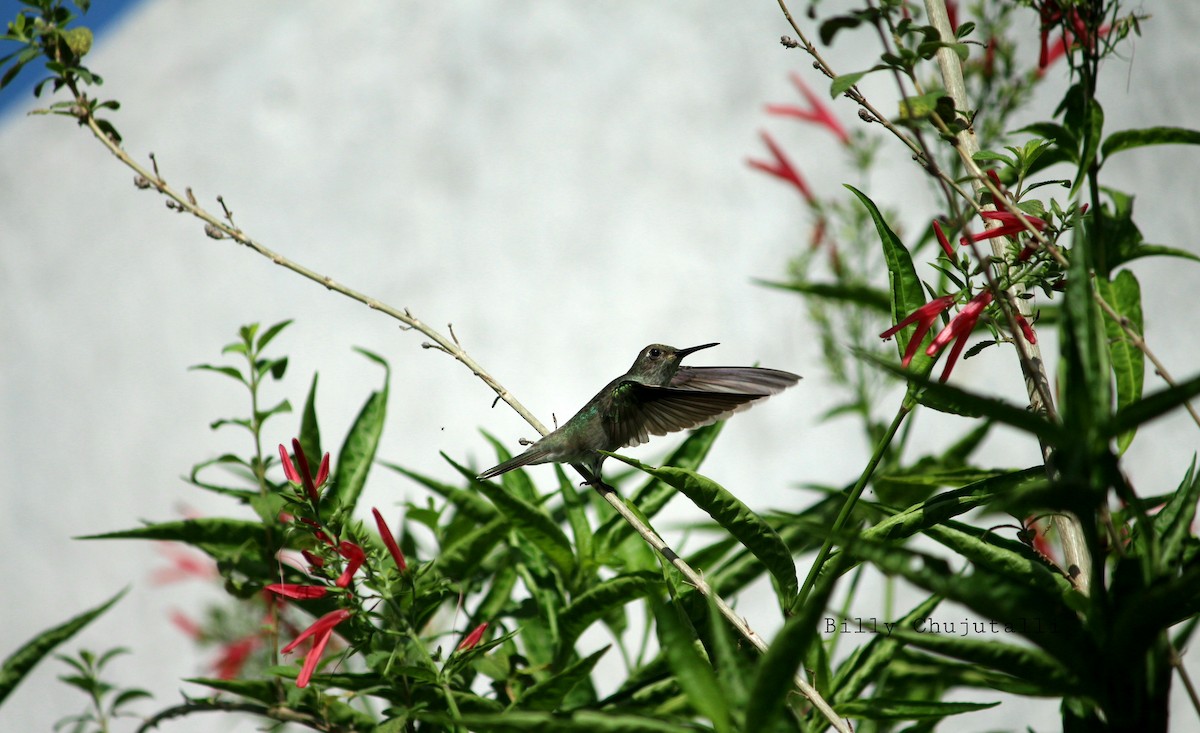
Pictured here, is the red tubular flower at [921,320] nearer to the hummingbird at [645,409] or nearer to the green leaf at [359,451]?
the hummingbird at [645,409]

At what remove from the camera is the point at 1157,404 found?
22.1 inches

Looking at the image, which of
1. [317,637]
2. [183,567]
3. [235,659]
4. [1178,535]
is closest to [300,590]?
[317,637]

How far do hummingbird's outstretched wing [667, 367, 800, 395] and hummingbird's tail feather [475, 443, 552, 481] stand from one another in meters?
0.23

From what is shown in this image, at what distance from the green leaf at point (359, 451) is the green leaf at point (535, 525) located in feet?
0.57

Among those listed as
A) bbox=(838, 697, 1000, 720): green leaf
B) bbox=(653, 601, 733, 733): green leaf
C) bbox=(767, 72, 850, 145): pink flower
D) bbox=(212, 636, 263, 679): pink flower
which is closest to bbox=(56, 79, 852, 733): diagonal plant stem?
bbox=(838, 697, 1000, 720): green leaf

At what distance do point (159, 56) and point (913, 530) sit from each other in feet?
14.3

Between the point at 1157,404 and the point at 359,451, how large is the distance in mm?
1119

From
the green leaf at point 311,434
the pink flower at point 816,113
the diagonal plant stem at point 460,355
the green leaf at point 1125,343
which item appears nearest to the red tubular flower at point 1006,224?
the green leaf at point 1125,343

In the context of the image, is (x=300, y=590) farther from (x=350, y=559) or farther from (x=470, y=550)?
(x=470, y=550)

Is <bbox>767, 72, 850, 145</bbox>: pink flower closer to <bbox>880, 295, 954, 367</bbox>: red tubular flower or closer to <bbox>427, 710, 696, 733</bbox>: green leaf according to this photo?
<bbox>880, 295, 954, 367</bbox>: red tubular flower

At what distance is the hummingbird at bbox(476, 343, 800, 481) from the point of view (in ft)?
4.30

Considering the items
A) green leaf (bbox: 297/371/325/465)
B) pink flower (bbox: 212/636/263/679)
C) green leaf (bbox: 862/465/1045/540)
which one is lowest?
green leaf (bbox: 862/465/1045/540)

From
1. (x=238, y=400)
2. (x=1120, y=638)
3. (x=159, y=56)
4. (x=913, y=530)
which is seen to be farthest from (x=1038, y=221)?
(x=159, y=56)

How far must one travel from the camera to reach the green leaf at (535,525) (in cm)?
126
